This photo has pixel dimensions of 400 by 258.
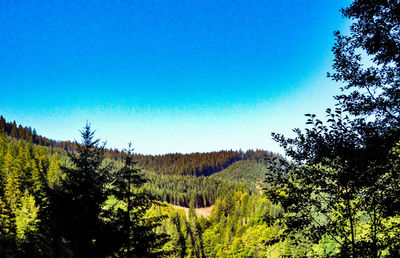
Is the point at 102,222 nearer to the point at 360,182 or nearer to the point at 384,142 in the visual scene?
the point at 360,182

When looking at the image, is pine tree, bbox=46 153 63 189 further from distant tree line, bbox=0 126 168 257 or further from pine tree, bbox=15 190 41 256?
pine tree, bbox=15 190 41 256

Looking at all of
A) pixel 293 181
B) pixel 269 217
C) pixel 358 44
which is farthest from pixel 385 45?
pixel 269 217

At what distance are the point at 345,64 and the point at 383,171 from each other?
316 cm

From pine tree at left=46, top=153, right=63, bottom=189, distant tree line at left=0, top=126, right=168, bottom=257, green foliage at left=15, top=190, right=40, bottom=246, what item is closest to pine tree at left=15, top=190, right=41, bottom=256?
green foliage at left=15, top=190, right=40, bottom=246

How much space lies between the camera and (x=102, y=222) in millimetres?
9008

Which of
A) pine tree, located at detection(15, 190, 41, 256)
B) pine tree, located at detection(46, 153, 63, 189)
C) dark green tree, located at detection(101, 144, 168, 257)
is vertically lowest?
pine tree, located at detection(15, 190, 41, 256)

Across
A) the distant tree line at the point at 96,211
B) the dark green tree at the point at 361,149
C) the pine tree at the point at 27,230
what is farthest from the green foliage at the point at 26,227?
the dark green tree at the point at 361,149

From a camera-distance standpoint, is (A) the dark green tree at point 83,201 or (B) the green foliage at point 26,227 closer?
(A) the dark green tree at point 83,201

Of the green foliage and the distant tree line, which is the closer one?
the distant tree line

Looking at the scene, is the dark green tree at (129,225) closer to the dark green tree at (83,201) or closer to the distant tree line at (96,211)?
the distant tree line at (96,211)

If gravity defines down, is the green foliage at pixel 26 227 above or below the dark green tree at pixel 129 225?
below

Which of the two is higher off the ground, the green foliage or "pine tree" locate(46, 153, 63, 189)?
"pine tree" locate(46, 153, 63, 189)

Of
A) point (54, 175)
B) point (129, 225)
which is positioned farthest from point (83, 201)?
point (54, 175)

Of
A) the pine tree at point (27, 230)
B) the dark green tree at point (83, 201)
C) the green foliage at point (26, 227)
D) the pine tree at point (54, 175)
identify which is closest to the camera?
the dark green tree at point (83, 201)
